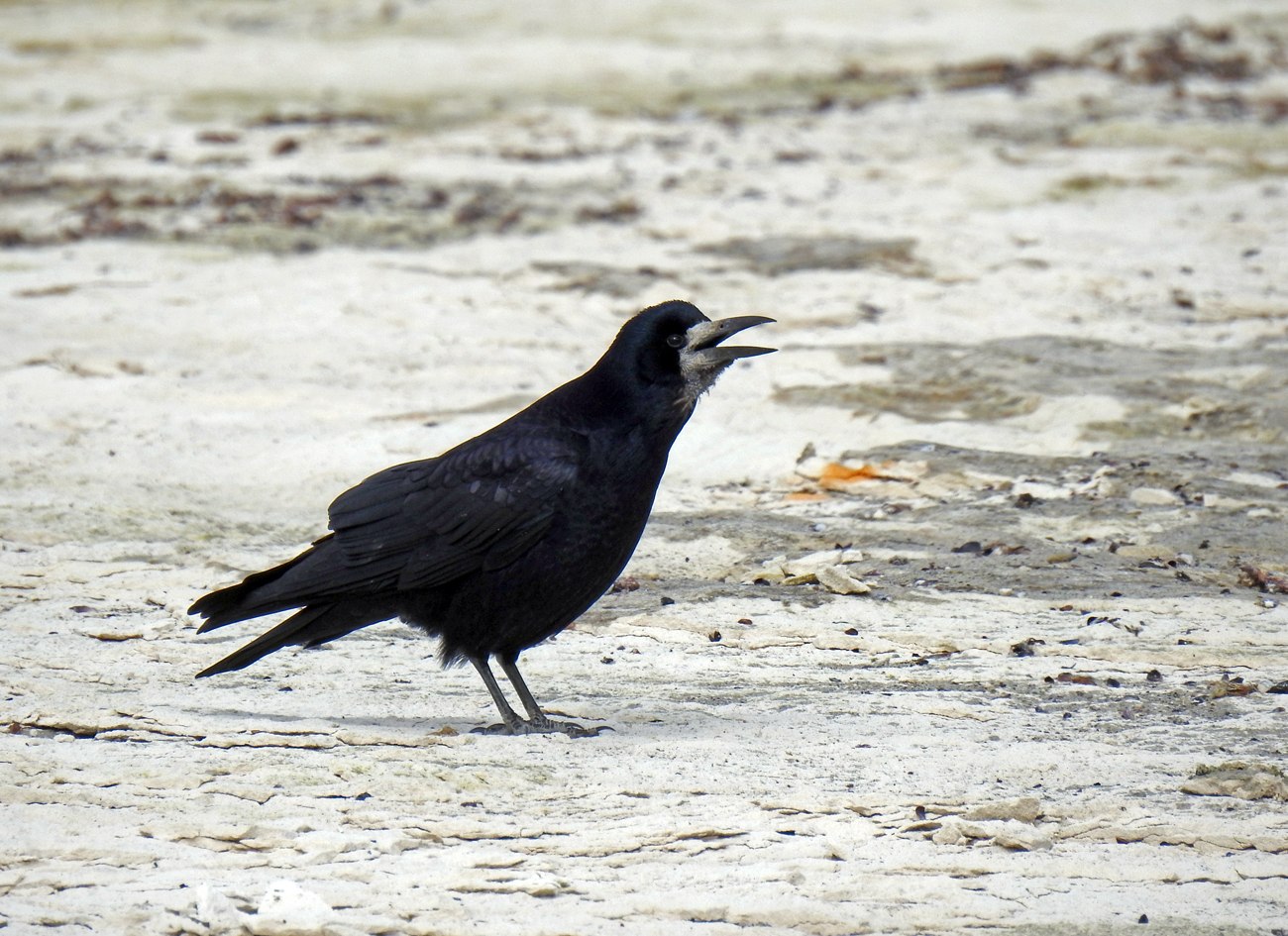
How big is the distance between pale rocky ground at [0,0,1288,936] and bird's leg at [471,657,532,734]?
12cm

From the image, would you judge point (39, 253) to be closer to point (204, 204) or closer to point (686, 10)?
point (204, 204)

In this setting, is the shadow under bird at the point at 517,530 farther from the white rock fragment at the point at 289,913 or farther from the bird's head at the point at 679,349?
the white rock fragment at the point at 289,913

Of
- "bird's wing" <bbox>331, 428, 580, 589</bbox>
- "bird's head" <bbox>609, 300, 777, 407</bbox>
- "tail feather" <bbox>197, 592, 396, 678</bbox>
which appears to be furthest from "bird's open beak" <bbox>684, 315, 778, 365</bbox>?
"tail feather" <bbox>197, 592, 396, 678</bbox>

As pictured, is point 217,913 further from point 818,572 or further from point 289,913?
point 818,572

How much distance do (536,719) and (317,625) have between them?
0.68 metres

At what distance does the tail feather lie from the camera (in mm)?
4730

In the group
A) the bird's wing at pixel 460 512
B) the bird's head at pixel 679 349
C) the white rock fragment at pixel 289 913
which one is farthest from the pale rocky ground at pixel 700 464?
the bird's head at pixel 679 349

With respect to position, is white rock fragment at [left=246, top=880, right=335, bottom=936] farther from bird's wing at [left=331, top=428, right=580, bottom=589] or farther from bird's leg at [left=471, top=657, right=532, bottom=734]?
bird's wing at [left=331, top=428, right=580, bottom=589]

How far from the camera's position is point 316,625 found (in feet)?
15.9

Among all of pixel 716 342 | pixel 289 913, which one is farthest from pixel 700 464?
pixel 289 913

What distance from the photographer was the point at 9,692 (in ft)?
15.4

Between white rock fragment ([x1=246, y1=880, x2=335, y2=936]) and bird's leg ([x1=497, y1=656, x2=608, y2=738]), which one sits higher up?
white rock fragment ([x1=246, y1=880, x2=335, y2=936])

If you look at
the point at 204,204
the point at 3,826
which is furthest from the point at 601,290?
the point at 3,826

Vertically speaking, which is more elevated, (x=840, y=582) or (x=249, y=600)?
(x=249, y=600)
